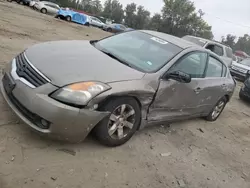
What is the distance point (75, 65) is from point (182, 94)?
5.78 feet

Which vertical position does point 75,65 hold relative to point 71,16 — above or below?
→ above

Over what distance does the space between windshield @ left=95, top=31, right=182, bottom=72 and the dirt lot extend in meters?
1.11

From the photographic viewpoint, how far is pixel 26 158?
9.81 feet

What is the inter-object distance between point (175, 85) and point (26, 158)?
88.5 inches

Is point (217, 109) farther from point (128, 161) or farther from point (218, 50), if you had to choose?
point (218, 50)

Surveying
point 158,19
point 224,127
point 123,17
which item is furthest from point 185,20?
point 224,127

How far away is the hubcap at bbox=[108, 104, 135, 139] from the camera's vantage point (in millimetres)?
3422

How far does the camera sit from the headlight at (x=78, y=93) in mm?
2979

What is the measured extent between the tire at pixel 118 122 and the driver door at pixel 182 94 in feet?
1.17

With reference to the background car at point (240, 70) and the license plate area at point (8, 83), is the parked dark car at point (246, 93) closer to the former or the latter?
the background car at point (240, 70)

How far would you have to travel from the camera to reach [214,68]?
5234mm

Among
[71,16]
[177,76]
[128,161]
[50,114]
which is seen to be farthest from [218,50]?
[71,16]

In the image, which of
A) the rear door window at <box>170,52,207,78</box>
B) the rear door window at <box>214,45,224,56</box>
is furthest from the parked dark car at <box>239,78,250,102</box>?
the rear door window at <box>170,52,207,78</box>

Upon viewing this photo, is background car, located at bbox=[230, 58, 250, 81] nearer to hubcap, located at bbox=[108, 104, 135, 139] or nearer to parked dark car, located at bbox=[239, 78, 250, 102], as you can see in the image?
parked dark car, located at bbox=[239, 78, 250, 102]
